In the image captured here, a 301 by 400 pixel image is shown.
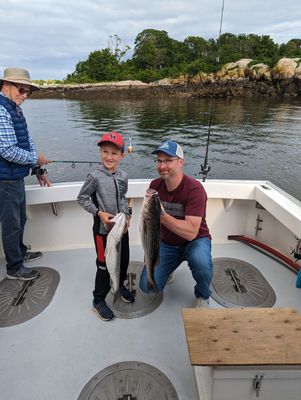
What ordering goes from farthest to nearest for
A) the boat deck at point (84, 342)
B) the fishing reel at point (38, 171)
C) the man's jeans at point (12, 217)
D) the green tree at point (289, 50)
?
the green tree at point (289, 50)
the fishing reel at point (38, 171)
the man's jeans at point (12, 217)
the boat deck at point (84, 342)

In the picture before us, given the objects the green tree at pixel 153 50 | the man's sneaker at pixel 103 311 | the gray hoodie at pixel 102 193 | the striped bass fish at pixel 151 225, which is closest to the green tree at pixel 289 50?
the green tree at pixel 153 50

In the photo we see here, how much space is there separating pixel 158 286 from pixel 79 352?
95cm

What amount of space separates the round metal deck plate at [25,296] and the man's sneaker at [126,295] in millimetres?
788

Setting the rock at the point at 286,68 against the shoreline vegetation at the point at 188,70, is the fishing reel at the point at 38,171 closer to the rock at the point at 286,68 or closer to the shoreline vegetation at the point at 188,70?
the shoreline vegetation at the point at 188,70

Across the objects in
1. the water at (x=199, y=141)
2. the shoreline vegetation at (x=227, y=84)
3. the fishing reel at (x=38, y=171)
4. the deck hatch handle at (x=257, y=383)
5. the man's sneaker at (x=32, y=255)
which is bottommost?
the water at (x=199, y=141)

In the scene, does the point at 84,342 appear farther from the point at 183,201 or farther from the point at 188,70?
the point at 188,70

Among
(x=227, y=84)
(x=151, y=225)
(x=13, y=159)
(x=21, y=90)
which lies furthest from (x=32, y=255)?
(x=227, y=84)

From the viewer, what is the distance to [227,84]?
48.9 meters

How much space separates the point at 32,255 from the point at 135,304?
166 centimetres

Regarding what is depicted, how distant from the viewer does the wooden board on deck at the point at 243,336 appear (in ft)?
4.85

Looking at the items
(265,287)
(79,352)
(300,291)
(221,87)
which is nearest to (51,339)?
(79,352)

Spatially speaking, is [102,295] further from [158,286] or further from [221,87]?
[221,87]

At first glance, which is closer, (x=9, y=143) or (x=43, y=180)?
(x=9, y=143)

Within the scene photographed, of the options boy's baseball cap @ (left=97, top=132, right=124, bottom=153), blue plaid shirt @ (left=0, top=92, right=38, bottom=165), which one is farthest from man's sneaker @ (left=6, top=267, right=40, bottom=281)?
boy's baseball cap @ (left=97, top=132, right=124, bottom=153)
